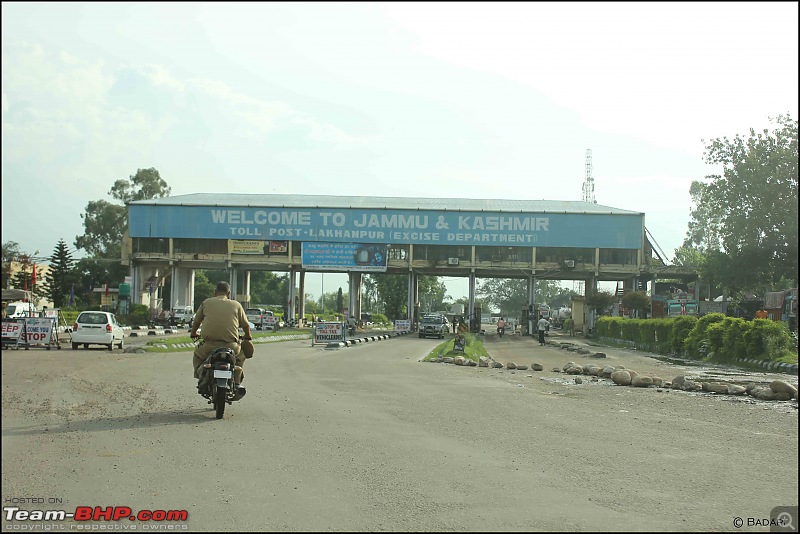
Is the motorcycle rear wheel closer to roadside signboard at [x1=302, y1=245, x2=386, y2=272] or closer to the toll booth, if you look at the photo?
roadside signboard at [x1=302, y1=245, x2=386, y2=272]

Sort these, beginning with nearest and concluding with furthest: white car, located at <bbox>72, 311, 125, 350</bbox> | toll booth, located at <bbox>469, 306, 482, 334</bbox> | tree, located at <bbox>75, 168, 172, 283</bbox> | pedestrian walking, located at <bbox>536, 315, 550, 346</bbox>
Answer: white car, located at <bbox>72, 311, 125, 350</bbox>
pedestrian walking, located at <bbox>536, 315, 550, 346</bbox>
toll booth, located at <bbox>469, 306, 482, 334</bbox>
tree, located at <bbox>75, 168, 172, 283</bbox>

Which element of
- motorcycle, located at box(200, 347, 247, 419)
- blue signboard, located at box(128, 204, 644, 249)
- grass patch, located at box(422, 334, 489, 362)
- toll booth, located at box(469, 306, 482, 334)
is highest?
blue signboard, located at box(128, 204, 644, 249)

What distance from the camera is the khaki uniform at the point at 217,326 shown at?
1005 centimetres

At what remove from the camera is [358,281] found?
2751 inches

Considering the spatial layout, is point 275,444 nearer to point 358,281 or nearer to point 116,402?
point 116,402

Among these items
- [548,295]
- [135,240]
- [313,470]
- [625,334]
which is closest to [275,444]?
[313,470]

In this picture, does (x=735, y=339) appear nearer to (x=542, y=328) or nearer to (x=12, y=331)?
(x=542, y=328)

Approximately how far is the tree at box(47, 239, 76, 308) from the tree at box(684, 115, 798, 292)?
5016 centimetres

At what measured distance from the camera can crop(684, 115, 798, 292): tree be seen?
12.6 meters

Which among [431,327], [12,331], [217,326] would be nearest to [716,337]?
[217,326]

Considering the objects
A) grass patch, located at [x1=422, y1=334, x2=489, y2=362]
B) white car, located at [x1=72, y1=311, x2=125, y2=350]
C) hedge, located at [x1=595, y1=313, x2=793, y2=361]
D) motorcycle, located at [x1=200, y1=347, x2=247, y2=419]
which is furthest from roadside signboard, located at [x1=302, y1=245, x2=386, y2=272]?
motorcycle, located at [x1=200, y1=347, x2=247, y2=419]

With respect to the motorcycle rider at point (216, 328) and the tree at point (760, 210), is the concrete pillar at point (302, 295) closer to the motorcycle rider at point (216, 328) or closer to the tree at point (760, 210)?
the tree at point (760, 210)

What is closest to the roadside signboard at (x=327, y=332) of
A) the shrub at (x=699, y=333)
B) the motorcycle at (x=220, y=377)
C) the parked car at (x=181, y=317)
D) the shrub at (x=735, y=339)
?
the shrub at (x=699, y=333)

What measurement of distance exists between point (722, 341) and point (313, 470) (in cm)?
2057
